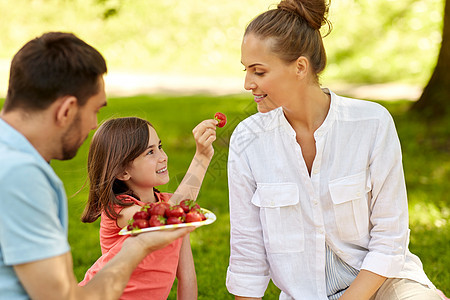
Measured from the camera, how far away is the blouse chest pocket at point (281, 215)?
9.23 ft

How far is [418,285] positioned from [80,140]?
64.5 inches

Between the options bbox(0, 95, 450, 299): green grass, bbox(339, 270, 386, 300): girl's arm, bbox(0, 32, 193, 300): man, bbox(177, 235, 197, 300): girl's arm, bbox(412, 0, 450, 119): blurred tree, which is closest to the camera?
bbox(0, 32, 193, 300): man

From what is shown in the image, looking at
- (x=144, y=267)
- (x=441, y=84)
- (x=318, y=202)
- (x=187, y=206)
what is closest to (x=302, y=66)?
(x=318, y=202)

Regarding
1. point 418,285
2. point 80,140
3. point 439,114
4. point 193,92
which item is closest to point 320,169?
point 418,285

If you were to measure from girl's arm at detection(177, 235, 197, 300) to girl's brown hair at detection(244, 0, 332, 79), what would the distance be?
105 cm

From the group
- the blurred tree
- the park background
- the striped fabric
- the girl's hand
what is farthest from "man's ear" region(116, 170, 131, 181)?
the blurred tree

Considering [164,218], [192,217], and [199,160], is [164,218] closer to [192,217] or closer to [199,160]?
[192,217]

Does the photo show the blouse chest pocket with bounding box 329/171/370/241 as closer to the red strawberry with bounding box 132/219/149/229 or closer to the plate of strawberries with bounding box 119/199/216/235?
the plate of strawberries with bounding box 119/199/216/235

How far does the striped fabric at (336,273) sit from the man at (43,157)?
1048mm

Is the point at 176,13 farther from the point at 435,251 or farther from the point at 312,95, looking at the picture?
the point at 312,95

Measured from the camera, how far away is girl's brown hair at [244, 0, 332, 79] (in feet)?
8.92

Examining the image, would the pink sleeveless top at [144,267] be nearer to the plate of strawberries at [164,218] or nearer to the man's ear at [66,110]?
the plate of strawberries at [164,218]

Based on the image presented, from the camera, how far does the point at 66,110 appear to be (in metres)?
1.99

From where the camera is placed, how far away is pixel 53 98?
1.97 metres
